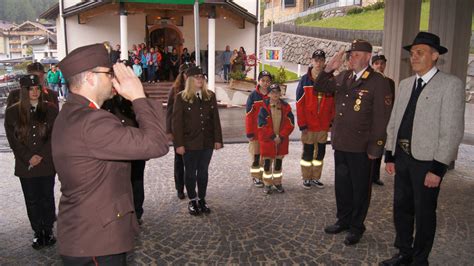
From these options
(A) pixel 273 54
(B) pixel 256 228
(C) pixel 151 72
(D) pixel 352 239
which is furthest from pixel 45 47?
(D) pixel 352 239

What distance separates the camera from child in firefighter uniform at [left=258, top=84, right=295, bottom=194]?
6.32 m

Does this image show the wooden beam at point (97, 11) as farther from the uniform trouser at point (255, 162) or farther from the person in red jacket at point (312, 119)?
the person in red jacket at point (312, 119)

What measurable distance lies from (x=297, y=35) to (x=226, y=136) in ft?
107

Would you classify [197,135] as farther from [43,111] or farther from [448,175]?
[448,175]

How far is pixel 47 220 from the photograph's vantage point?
15.2 feet

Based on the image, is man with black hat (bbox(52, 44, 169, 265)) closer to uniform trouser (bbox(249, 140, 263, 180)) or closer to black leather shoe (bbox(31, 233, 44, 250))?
black leather shoe (bbox(31, 233, 44, 250))

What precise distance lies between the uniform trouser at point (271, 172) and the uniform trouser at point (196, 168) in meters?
1.23

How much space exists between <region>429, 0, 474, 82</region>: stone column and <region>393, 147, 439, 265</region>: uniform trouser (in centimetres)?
408

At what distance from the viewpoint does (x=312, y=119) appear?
6465 mm

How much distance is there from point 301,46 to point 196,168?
3579cm

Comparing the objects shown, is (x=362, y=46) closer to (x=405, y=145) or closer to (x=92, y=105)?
(x=405, y=145)

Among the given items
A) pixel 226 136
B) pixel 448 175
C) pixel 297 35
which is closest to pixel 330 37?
pixel 297 35

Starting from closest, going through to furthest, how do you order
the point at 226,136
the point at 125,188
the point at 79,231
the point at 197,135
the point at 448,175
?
the point at 79,231 → the point at 125,188 → the point at 197,135 → the point at 448,175 → the point at 226,136

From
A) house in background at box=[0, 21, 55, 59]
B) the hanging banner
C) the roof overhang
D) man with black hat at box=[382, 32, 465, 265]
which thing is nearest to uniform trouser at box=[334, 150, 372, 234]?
man with black hat at box=[382, 32, 465, 265]
